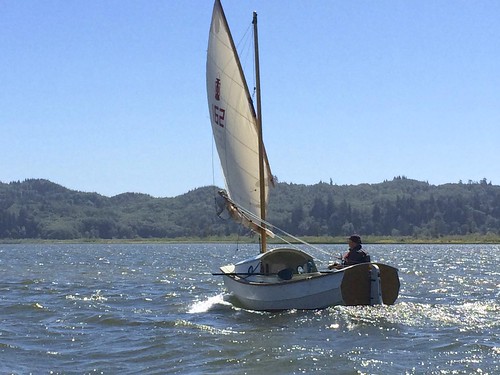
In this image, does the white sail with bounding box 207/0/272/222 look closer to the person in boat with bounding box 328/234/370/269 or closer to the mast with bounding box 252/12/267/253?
the mast with bounding box 252/12/267/253

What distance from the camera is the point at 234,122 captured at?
32.9 m

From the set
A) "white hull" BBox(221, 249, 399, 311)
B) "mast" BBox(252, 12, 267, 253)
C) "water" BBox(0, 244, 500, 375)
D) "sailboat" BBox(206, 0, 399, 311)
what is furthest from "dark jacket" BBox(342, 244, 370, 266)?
"mast" BBox(252, 12, 267, 253)

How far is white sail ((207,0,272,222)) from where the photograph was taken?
3281cm

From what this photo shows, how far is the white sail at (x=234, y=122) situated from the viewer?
32.8 meters

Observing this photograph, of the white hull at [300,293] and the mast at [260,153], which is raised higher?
the mast at [260,153]

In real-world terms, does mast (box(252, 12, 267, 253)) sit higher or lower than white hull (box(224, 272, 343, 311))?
higher

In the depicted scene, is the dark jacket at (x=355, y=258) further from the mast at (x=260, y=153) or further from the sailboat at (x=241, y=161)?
the mast at (x=260, y=153)

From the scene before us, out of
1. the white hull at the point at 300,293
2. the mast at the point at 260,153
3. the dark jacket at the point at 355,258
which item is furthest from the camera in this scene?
the mast at the point at 260,153

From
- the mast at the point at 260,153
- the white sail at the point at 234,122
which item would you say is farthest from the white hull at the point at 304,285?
the white sail at the point at 234,122

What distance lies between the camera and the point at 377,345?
22.1m

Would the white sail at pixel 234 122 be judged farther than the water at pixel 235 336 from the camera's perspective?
Yes

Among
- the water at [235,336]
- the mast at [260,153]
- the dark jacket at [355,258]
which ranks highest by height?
the mast at [260,153]

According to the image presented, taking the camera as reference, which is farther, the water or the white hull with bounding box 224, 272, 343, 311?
the white hull with bounding box 224, 272, 343, 311

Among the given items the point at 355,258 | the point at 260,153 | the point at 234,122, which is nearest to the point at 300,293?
the point at 355,258
